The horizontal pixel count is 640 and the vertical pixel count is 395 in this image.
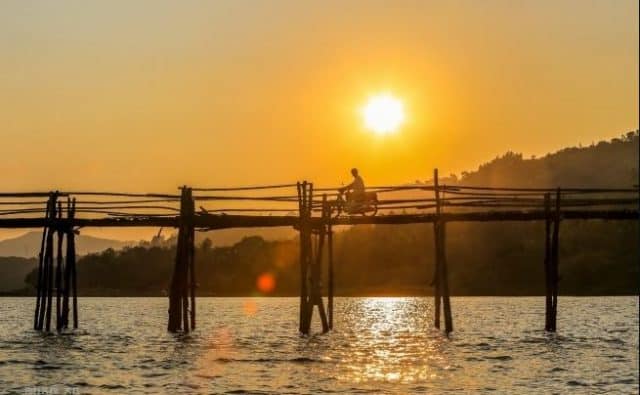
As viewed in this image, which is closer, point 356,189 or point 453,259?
point 356,189

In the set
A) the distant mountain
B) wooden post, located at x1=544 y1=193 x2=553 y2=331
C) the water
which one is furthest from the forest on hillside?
wooden post, located at x1=544 y1=193 x2=553 y2=331

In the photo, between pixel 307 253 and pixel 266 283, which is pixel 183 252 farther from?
pixel 266 283

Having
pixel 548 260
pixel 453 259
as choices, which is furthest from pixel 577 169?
pixel 548 260

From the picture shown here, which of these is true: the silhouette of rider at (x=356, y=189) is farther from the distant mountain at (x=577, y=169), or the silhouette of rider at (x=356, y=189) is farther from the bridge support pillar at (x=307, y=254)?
the distant mountain at (x=577, y=169)

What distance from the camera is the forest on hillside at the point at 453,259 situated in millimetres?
128000

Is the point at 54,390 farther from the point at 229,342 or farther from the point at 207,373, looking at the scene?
the point at 229,342

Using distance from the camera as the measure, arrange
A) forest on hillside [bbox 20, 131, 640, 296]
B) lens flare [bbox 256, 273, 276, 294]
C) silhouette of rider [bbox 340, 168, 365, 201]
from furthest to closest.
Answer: lens flare [bbox 256, 273, 276, 294] < forest on hillside [bbox 20, 131, 640, 296] < silhouette of rider [bbox 340, 168, 365, 201]

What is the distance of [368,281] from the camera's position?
486 ft

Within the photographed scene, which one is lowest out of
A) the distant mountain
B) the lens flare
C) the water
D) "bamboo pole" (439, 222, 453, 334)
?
the water

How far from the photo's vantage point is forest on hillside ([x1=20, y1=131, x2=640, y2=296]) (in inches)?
5039

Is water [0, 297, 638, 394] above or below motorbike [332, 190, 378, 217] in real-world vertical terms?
below

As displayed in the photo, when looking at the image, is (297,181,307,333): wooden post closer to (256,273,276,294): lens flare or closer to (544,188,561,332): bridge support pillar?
(544,188,561,332): bridge support pillar

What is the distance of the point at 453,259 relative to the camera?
139500 millimetres

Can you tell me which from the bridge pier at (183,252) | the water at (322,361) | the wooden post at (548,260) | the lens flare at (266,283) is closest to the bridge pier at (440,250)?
the water at (322,361)
